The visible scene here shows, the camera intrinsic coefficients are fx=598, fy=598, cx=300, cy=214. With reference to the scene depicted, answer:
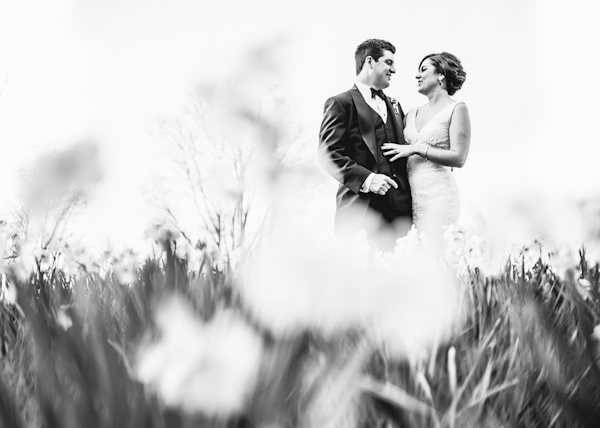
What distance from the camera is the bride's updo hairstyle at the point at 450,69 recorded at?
4508 millimetres

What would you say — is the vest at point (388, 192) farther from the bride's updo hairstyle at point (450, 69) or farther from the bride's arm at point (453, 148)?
the bride's updo hairstyle at point (450, 69)

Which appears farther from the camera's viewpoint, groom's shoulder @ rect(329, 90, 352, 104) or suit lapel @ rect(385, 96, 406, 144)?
suit lapel @ rect(385, 96, 406, 144)

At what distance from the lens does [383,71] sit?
4.45 metres

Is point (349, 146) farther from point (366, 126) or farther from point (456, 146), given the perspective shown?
point (456, 146)

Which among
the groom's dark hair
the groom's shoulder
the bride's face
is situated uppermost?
the groom's dark hair

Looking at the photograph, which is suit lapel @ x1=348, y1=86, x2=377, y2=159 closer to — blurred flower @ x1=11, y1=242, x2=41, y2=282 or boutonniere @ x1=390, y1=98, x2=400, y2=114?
boutonniere @ x1=390, y1=98, x2=400, y2=114

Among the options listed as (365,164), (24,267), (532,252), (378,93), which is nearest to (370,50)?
(378,93)

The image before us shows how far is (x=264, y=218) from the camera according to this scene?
1702 cm

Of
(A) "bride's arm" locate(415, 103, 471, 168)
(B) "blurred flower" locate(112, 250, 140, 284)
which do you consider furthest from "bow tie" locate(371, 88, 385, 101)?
(B) "blurred flower" locate(112, 250, 140, 284)

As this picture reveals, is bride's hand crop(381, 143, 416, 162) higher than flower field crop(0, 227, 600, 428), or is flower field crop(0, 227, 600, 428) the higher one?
bride's hand crop(381, 143, 416, 162)

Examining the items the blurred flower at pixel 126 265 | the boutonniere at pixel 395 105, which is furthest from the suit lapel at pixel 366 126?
the blurred flower at pixel 126 265

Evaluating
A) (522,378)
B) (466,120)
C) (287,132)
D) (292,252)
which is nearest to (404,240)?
(466,120)

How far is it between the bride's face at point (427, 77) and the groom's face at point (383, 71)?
9.1 inches

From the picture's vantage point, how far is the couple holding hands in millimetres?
4066
